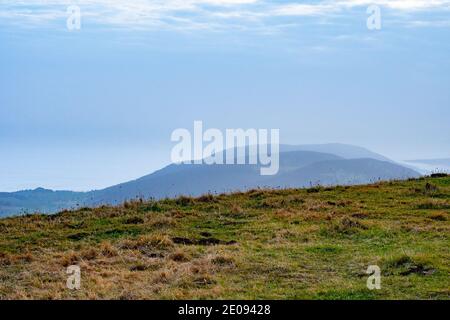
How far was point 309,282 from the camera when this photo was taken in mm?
18250

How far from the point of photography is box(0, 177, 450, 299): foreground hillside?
58.2 ft

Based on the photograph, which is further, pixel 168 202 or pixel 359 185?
pixel 359 185

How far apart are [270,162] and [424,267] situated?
1388cm

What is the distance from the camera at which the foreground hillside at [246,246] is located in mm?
17734

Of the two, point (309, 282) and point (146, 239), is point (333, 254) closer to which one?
point (309, 282)

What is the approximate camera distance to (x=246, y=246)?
76.6ft

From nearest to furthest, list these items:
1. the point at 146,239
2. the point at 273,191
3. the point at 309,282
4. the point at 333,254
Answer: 1. the point at 309,282
2. the point at 333,254
3. the point at 146,239
4. the point at 273,191

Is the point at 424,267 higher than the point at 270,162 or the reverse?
the reverse

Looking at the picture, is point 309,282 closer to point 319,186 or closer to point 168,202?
point 168,202
